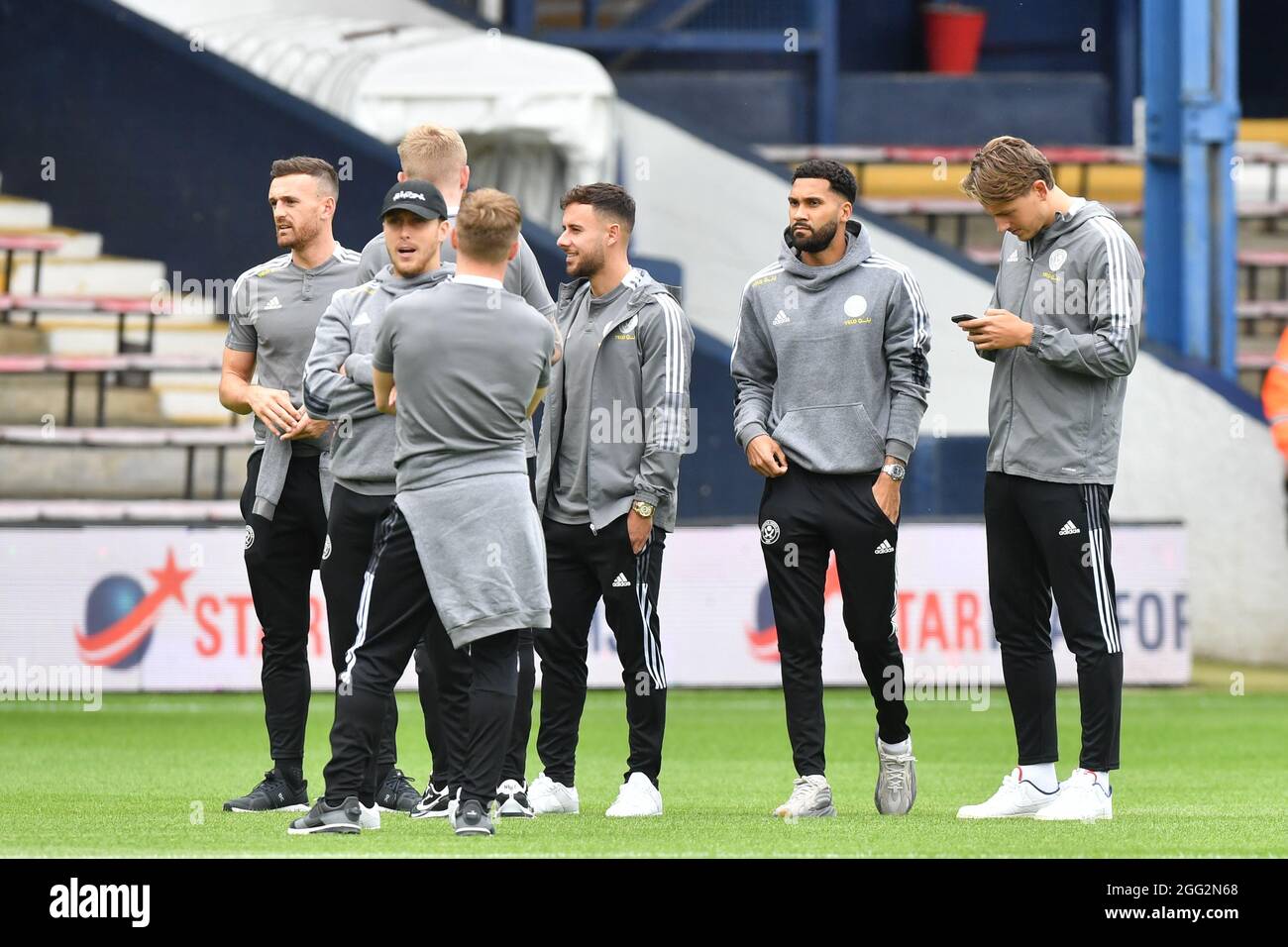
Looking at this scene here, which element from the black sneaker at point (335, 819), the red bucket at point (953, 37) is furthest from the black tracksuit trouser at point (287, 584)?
the red bucket at point (953, 37)

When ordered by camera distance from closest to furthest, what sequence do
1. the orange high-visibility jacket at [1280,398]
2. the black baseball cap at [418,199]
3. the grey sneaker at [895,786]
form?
the black baseball cap at [418,199], the grey sneaker at [895,786], the orange high-visibility jacket at [1280,398]

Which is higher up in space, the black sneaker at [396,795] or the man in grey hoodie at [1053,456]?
the man in grey hoodie at [1053,456]

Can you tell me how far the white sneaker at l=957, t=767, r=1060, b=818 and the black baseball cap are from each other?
8.34ft

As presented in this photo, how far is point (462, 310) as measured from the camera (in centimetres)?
609

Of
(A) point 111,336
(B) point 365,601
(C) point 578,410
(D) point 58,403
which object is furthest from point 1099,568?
(A) point 111,336

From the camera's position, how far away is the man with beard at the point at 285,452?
23.5 ft

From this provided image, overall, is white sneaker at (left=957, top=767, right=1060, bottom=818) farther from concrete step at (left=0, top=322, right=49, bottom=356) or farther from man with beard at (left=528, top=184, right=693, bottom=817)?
concrete step at (left=0, top=322, right=49, bottom=356)

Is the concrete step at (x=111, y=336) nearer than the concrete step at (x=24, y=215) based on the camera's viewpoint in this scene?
Yes

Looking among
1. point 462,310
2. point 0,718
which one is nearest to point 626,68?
point 0,718

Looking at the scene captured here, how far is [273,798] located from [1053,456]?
9.06 feet

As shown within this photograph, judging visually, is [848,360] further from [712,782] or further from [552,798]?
[712,782]

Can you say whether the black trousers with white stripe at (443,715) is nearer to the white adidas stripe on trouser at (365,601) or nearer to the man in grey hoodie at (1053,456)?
the white adidas stripe on trouser at (365,601)

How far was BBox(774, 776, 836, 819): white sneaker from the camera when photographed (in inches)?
272

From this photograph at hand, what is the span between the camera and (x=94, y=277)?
1670 centimetres
